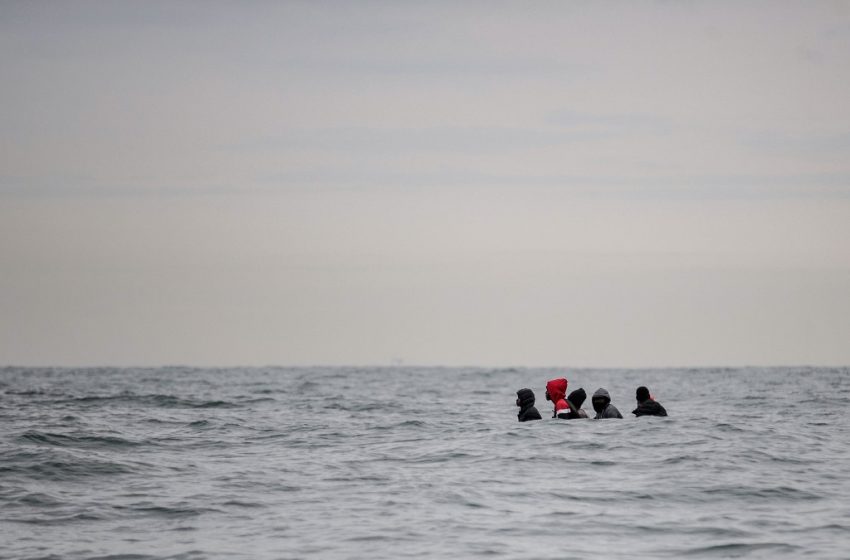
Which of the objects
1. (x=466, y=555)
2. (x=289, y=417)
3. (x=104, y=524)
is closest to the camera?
(x=466, y=555)

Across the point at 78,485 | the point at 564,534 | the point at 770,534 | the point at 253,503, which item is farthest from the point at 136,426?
the point at 770,534

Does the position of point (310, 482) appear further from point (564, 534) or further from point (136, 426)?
point (136, 426)

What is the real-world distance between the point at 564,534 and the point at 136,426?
1786 cm

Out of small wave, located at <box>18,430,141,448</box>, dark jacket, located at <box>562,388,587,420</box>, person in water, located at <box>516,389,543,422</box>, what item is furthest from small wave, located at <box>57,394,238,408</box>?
dark jacket, located at <box>562,388,587,420</box>

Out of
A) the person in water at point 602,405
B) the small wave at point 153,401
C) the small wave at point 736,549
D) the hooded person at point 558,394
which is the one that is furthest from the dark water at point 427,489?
the small wave at point 153,401

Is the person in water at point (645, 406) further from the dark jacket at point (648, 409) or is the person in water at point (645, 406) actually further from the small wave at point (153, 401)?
the small wave at point (153, 401)

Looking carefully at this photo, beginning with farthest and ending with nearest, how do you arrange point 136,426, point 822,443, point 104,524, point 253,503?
point 136,426 → point 822,443 → point 253,503 → point 104,524

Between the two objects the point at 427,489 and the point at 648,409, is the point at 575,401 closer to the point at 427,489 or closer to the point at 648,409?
the point at 648,409

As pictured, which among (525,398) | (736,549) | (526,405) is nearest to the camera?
(736,549)

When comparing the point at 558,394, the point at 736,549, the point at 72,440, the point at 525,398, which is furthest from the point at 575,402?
the point at 736,549

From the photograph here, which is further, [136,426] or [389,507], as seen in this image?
[136,426]

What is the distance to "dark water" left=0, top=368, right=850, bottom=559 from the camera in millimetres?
13242

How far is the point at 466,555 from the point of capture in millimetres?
12555

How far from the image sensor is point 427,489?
671 inches
